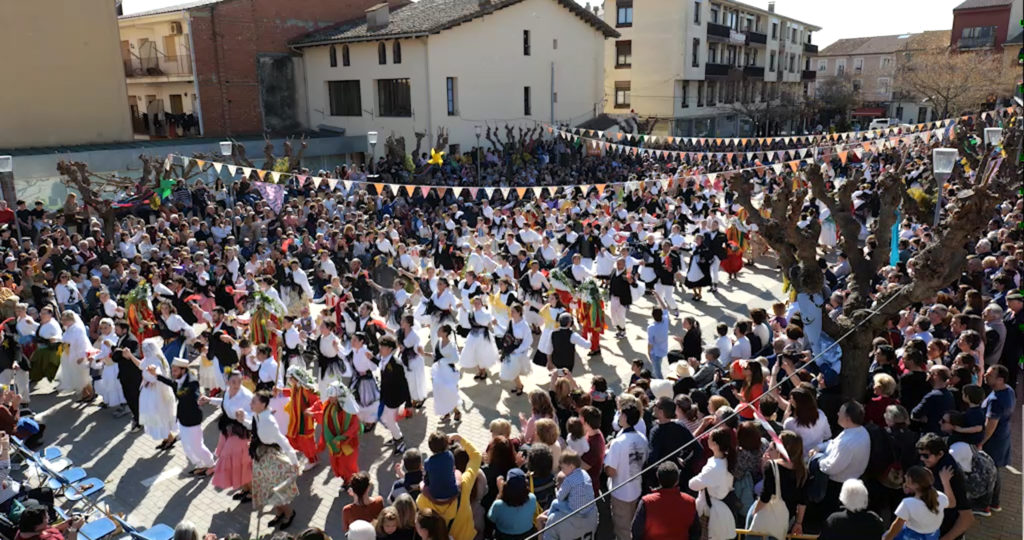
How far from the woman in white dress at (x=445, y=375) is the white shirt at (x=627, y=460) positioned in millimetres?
3089

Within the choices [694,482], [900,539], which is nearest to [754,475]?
[694,482]

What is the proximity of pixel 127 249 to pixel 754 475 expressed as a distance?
41.1 feet

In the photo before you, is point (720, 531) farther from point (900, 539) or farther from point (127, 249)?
point (127, 249)

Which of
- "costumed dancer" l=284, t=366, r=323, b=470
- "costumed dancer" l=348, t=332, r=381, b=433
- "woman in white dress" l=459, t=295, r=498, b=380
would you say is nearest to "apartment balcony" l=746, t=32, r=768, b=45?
"woman in white dress" l=459, t=295, r=498, b=380

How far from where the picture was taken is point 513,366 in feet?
30.0

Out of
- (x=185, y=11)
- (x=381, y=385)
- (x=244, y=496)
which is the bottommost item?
(x=244, y=496)

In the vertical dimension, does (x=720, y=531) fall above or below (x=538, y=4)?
below

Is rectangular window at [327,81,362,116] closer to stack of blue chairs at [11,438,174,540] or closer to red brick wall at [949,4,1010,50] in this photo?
stack of blue chairs at [11,438,174,540]

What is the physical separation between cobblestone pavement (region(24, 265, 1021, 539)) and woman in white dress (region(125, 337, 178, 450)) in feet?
0.88

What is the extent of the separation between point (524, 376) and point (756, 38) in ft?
146

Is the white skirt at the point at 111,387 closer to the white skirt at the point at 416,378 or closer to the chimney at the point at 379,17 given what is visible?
the white skirt at the point at 416,378

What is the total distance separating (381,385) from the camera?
757 centimetres

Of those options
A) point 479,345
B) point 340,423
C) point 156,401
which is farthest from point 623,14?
point 340,423

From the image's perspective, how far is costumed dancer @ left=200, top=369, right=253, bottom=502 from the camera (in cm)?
656
